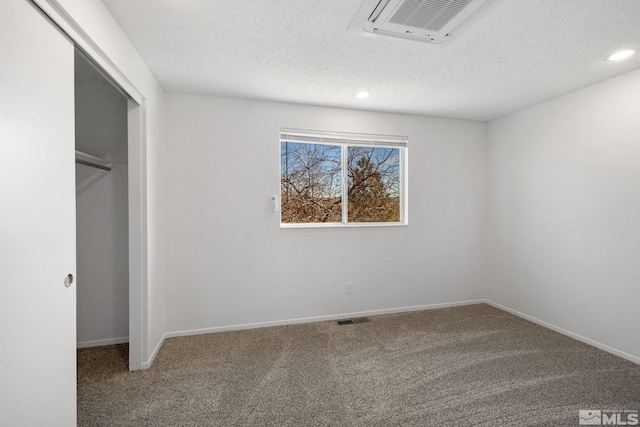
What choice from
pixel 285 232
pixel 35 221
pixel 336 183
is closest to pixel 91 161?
pixel 35 221

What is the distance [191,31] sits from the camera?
1973 mm

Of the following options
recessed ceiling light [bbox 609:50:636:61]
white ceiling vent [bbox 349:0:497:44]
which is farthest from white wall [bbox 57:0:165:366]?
recessed ceiling light [bbox 609:50:636:61]

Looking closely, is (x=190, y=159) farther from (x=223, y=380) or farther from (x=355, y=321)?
(x=355, y=321)

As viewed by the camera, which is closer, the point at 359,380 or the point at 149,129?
the point at 359,380

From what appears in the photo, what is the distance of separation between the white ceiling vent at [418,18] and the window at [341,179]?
1.57 m

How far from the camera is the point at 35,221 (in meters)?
1.20

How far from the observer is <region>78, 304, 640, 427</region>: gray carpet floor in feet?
6.05

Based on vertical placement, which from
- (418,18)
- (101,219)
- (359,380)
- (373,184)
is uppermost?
(418,18)

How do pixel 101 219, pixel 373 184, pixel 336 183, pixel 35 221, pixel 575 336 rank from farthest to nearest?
1. pixel 373 184
2. pixel 336 183
3. pixel 575 336
4. pixel 101 219
5. pixel 35 221

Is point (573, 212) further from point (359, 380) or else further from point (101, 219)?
point (101, 219)

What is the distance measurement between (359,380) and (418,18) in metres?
2.46

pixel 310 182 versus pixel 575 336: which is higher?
pixel 310 182

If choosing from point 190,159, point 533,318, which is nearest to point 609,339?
point 533,318

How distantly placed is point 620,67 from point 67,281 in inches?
162
